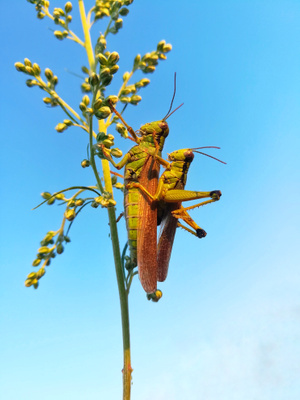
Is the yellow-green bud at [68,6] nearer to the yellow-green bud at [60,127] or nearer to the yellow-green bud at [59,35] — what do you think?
the yellow-green bud at [59,35]

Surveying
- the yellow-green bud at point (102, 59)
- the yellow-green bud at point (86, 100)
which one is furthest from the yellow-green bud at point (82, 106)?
the yellow-green bud at point (102, 59)

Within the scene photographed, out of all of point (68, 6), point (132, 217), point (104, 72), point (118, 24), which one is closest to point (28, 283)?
point (132, 217)

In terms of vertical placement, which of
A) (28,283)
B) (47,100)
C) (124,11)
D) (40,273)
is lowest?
(28,283)

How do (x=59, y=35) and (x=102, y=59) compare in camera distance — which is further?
(x=59, y=35)

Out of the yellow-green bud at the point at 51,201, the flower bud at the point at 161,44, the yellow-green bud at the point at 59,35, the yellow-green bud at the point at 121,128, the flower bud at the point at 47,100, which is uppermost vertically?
the yellow-green bud at the point at 59,35

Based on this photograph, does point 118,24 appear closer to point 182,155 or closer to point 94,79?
point 94,79

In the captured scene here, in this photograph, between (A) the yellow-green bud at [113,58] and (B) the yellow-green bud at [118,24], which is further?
(B) the yellow-green bud at [118,24]

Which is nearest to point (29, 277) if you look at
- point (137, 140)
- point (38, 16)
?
point (137, 140)

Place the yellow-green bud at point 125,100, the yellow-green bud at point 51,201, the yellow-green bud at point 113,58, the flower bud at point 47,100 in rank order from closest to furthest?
the yellow-green bud at point 113,58 < the yellow-green bud at point 51,201 < the flower bud at point 47,100 < the yellow-green bud at point 125,100

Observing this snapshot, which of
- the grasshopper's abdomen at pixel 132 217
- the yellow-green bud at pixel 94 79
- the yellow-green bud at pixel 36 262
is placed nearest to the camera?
the yellow-green bud at pixel 94 79
